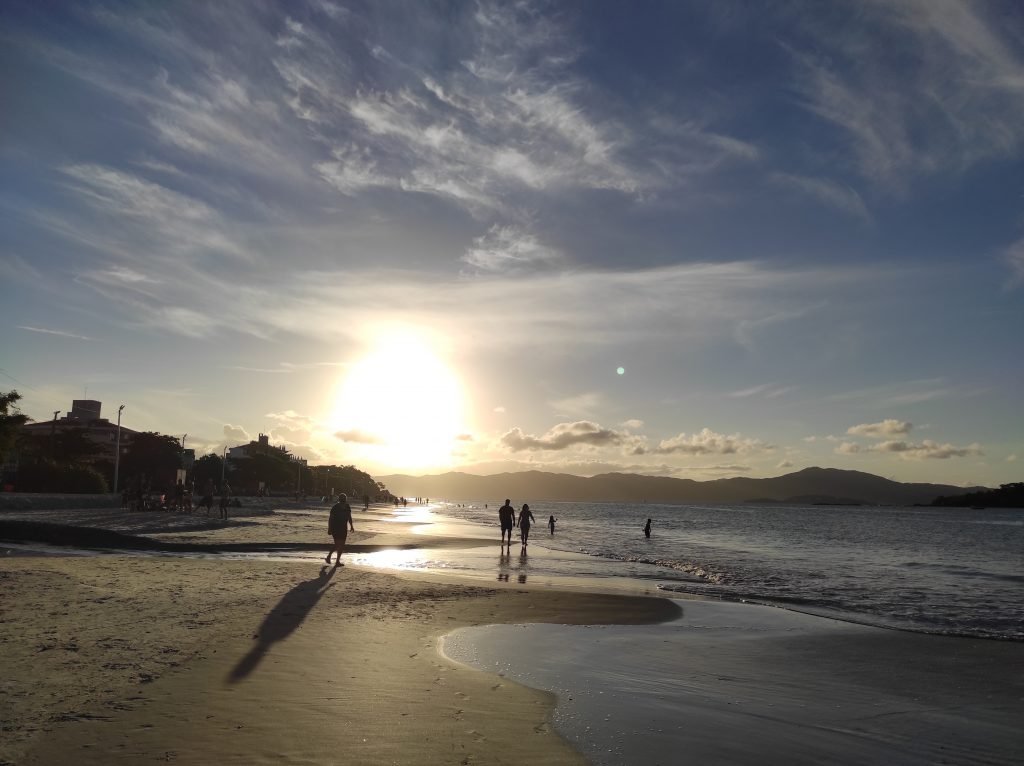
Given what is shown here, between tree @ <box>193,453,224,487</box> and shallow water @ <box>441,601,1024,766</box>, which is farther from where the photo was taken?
tree @ <box>193,453,224,487</box>

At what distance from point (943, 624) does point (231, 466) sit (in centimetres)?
15387

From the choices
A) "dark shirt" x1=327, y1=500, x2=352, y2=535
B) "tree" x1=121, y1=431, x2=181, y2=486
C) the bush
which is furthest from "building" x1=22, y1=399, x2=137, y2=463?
"dark shirt" x1=327, y1=500, x2=352, y2=535

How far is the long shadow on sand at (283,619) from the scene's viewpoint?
27.6ft

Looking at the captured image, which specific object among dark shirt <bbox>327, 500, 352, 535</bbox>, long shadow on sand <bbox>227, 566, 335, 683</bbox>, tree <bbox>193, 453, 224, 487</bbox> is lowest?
long shadow on sand <bbox>227, 566, 335, 683</bbox>

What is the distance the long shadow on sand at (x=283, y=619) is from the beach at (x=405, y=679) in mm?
54

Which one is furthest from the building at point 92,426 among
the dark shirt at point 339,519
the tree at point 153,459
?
the dark shirt at point 339,519

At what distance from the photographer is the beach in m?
6.06

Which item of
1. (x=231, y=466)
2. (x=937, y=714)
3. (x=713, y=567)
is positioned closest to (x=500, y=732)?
(x=937, y=714)

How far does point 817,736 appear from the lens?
719cm

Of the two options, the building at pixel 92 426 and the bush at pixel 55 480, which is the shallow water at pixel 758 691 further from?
the building at pixel 92 426

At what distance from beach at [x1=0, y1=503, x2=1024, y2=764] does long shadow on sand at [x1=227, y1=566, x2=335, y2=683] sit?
54mm

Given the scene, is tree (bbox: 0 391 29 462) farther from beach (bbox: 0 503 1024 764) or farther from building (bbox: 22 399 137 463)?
building (bbox: 22 399 137 463)

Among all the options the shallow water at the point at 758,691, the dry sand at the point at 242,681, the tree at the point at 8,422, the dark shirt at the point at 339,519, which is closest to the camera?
the dry sand at the point at 242,681

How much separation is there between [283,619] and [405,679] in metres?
4.19
